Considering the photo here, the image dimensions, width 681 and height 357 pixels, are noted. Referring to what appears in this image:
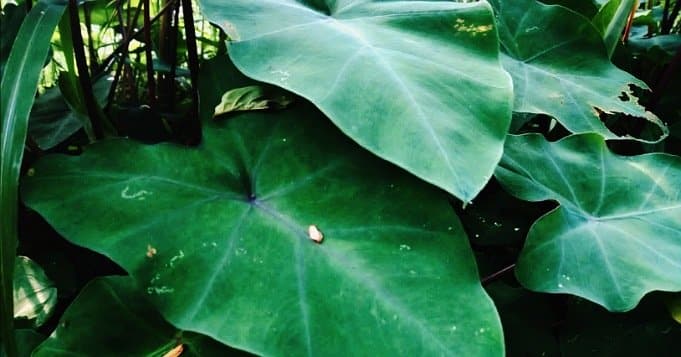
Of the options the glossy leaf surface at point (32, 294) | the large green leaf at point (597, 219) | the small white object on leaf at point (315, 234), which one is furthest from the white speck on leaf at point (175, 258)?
the large green leaf at point (597, 219)

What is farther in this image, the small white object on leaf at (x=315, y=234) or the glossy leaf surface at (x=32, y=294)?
the glossy leaf surface at (x=32, y=294)

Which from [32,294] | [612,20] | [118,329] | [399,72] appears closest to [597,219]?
[399,72]

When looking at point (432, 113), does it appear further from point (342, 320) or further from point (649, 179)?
point (649, 179)

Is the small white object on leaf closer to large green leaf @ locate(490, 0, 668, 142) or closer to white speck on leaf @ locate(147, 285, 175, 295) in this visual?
white speck on leaf @ locate(147, 285, 175, 295)

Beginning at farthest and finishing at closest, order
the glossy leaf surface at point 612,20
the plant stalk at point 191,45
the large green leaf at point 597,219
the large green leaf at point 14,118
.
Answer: the glossy leaf surface at point 612,20
the plant stalk at point 191,45
the large green leaf at point 597,219
the large green leaf at point 14,118

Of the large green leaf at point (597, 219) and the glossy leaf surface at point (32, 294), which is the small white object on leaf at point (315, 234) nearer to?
the large green leaf at point (597, 219)

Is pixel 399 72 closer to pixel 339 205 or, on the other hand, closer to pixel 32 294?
pixel 339 205

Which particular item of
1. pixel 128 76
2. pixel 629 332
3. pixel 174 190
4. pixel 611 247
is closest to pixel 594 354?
pixel 629 332

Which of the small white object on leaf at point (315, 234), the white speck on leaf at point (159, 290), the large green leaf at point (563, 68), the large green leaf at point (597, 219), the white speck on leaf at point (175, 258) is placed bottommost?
the large green leaf at point (597, 219)

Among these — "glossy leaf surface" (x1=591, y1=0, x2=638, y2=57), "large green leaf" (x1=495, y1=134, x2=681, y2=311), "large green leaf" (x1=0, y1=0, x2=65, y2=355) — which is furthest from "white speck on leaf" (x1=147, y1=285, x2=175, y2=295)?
"glossy leaf surface" (x1=591, y1=0, x2=638, y2=57)
